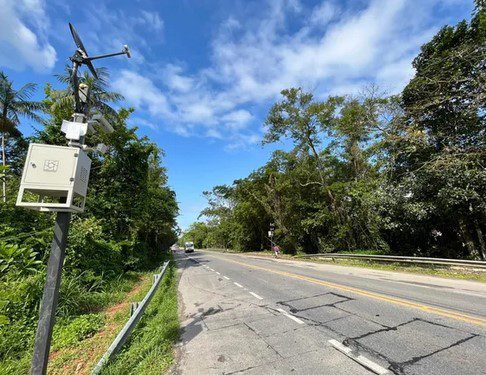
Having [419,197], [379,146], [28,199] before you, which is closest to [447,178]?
[419,197]

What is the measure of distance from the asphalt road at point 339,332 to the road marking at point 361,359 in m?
0.01

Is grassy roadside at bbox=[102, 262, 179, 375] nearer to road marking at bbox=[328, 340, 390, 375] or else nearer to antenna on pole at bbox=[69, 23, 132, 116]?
road marking at bbox=[328, 340, 390, 375]

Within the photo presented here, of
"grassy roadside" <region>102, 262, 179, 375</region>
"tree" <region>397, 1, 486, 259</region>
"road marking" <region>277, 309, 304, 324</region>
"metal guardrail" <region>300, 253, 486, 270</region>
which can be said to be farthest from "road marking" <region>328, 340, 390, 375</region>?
"tree" <region>397, 1, 486, 259</region>

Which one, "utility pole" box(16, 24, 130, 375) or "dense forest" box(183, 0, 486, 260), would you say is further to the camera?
"dense forest" box(183, 0, 486, 260)

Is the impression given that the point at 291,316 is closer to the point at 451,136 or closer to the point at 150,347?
the point at 150,347

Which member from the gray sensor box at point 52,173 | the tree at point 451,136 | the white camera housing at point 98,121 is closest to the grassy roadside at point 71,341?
the gray sensor box at point 52,173

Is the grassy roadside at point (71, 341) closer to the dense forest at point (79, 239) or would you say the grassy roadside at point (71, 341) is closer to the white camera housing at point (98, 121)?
the dense forest at point (79, 239)

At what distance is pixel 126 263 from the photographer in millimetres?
15062

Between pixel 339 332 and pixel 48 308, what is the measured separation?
4.89m

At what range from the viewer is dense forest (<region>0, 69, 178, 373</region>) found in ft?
18.9

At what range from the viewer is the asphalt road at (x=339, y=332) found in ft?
13.5

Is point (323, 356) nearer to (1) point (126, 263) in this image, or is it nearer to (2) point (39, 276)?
(2) point (39, 276)

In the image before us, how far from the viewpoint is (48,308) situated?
10.6 feet

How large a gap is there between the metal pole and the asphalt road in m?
2.00
